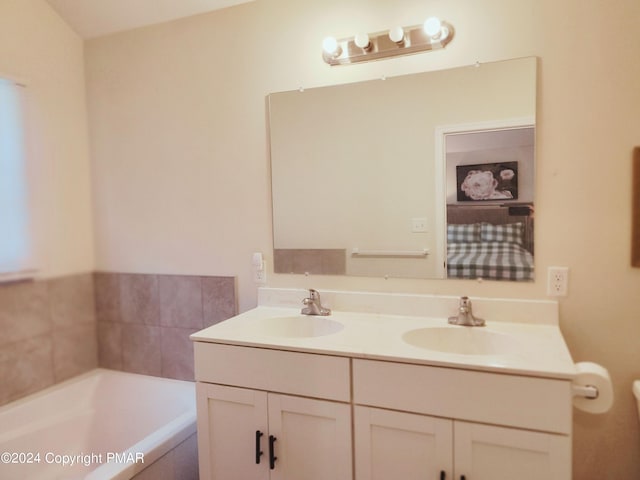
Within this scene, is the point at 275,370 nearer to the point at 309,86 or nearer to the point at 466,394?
the point at 466,394

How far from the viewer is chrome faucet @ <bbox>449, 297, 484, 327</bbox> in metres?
1.57

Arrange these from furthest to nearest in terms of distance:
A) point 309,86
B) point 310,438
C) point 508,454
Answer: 1. point 309,86
2. point 310,438
3. point 508,454

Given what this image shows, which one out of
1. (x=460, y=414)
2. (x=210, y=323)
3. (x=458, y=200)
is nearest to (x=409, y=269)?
(x=458, y=200)

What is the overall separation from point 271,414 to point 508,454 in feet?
2.50

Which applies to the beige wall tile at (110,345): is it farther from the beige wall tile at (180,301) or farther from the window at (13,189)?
the window at (13,189)

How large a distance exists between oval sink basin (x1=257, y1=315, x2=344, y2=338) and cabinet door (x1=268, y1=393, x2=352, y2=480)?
1.22ft

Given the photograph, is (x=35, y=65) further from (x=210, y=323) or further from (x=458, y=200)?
(x=458, y=200)

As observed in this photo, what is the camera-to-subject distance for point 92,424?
205 cm

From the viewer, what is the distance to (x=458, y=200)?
1.65 metres

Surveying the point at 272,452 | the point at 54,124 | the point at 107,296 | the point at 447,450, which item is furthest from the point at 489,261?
the point at 54,124

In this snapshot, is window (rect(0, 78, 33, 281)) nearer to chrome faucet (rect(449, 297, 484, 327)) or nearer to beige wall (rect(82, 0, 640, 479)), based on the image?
beige wall (rect(82, 0, 640, 479))

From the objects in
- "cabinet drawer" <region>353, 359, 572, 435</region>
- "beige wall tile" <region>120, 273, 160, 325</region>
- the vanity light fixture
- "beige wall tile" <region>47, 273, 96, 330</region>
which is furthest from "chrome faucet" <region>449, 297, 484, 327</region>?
"beige wall tile" <region>47, 273, 96, 330</region>

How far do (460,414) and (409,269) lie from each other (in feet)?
2.19

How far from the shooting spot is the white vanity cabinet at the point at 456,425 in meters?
1.13
